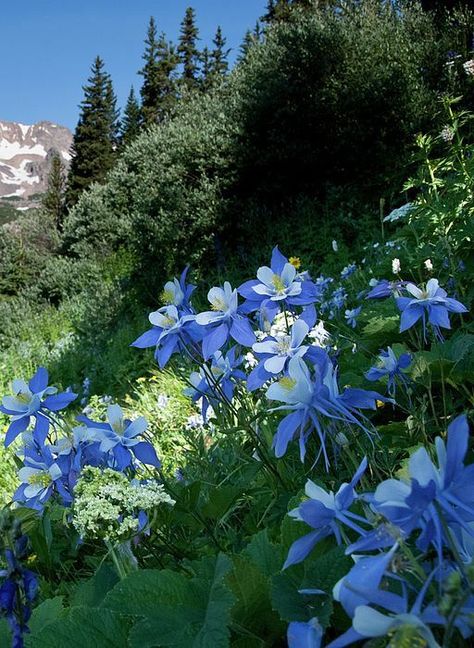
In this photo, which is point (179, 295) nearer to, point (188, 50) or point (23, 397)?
point (23, 397)

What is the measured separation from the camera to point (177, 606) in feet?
2.32

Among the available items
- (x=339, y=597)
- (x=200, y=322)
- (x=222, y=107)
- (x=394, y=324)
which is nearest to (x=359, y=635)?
(x=339, y=597)

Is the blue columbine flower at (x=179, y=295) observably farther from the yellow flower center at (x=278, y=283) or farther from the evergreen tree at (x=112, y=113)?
the evergreen tree at (x=112, y=113)

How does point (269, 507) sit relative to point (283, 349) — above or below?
below

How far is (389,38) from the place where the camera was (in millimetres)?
9023

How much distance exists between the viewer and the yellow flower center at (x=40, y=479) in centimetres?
130

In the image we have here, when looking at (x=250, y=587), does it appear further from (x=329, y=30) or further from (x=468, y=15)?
(x=468, y=15)

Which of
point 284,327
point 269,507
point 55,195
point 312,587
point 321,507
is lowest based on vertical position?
point 269,507

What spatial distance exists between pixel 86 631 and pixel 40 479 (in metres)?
0.61

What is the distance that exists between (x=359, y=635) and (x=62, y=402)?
965mm

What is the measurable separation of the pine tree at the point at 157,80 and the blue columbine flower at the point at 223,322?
2964 centimetres

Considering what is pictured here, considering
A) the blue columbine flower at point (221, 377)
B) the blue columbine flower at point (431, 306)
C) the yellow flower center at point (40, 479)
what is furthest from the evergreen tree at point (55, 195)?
the blue columbine flower at point (431, 306)

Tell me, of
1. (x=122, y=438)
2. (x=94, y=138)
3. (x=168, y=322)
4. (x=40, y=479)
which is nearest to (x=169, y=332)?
(x=168, y=322)

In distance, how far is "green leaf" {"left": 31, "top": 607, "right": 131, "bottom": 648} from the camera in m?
0.73
